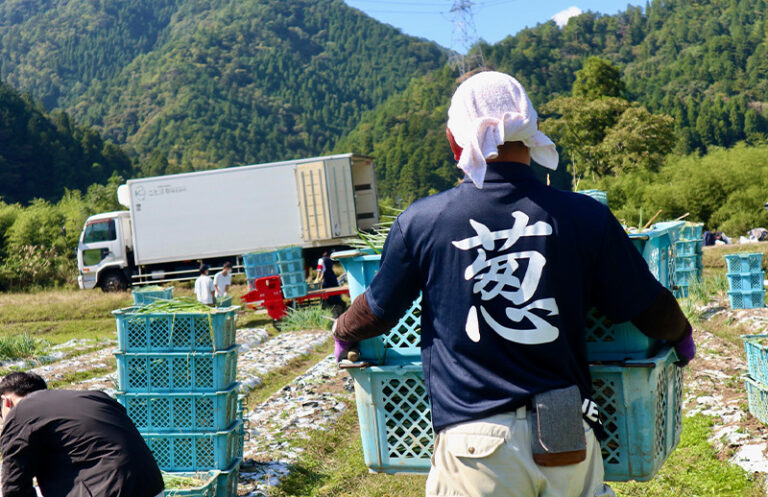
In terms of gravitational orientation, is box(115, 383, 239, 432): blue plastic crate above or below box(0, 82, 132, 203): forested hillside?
below

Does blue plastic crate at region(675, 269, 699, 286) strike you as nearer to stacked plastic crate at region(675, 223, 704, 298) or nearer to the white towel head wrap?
stacked plastic crate at region(675, 223, 704, 298)

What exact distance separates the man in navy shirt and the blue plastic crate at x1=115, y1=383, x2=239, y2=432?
11.2 feet

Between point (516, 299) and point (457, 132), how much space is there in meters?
0.54

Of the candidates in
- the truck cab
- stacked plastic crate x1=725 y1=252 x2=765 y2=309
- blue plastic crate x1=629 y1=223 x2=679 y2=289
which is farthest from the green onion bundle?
the truck cab

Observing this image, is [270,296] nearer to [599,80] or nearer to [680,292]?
[680,292]

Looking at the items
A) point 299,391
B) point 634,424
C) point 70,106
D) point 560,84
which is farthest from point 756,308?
point 70,106

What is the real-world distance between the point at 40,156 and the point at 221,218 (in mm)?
41304

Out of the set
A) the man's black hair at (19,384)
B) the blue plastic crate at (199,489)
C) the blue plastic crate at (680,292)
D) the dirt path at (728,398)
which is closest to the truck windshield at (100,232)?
the blue plastic crate at (680,292)

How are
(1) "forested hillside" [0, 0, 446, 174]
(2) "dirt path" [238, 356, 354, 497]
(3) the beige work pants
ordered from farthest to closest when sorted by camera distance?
→ (1) "forested hillside" [0, 0, 446, 174], (2) "dirt path" [238, 356, 354, 497], (3) the beige work pants

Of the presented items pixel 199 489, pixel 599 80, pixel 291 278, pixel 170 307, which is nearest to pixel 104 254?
pixel 291 278

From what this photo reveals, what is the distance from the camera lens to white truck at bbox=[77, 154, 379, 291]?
22812 mm

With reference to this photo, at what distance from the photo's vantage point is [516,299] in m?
2.15

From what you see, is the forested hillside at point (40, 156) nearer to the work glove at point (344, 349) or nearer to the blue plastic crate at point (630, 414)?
the work glove at point (344, 349)

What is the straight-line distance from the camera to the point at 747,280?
1287 centimetres
